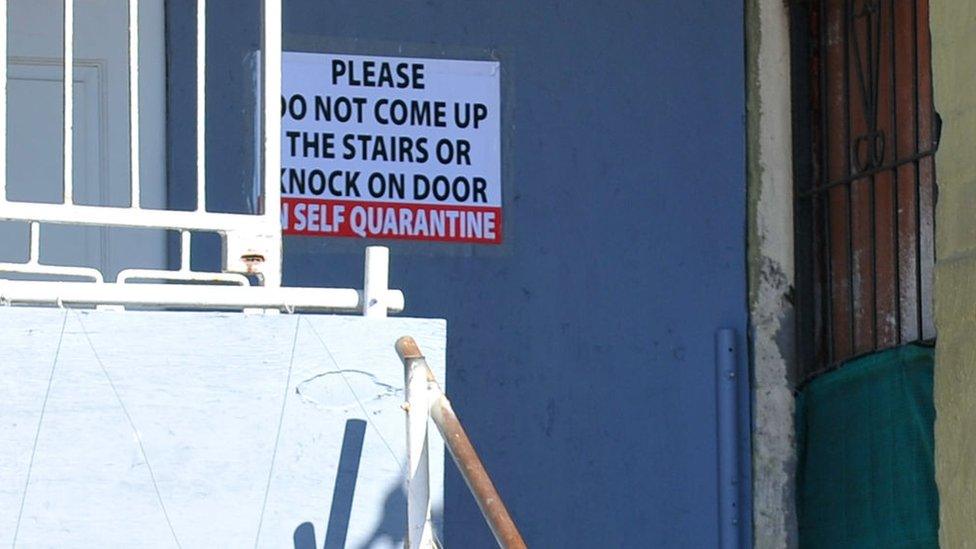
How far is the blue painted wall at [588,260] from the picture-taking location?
5.62 meters

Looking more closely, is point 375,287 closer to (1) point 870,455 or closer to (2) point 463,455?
(2) point 463,455

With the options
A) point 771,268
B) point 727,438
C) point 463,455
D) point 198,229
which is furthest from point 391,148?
point 463,455

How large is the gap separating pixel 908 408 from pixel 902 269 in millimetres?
468

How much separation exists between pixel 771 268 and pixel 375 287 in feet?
7.94

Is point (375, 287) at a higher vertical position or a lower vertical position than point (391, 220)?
lower

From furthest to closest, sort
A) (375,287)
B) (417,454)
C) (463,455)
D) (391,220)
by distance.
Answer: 1. (391,220)
2. (375,287)
3. (417,454)
4. (463,455)

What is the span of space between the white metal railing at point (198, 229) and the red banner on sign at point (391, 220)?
1.56m

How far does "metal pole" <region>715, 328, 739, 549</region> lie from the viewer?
5766 millimetres

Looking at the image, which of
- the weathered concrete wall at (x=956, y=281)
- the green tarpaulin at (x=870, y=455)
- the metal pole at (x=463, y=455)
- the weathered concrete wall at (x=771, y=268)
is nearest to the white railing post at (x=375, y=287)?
the metal pole at (x=463, y=455)

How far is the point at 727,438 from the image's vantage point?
5785 mm

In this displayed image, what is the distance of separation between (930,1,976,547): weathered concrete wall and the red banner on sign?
1631mm

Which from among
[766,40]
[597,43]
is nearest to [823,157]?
[766,40]

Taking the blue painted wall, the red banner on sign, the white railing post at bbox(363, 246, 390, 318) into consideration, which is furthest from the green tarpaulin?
the white railing post at bbox(363, 246, 390, 318)

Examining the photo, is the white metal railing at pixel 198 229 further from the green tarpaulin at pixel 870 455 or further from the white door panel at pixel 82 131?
the green tarpaulin at pixel 870 455
